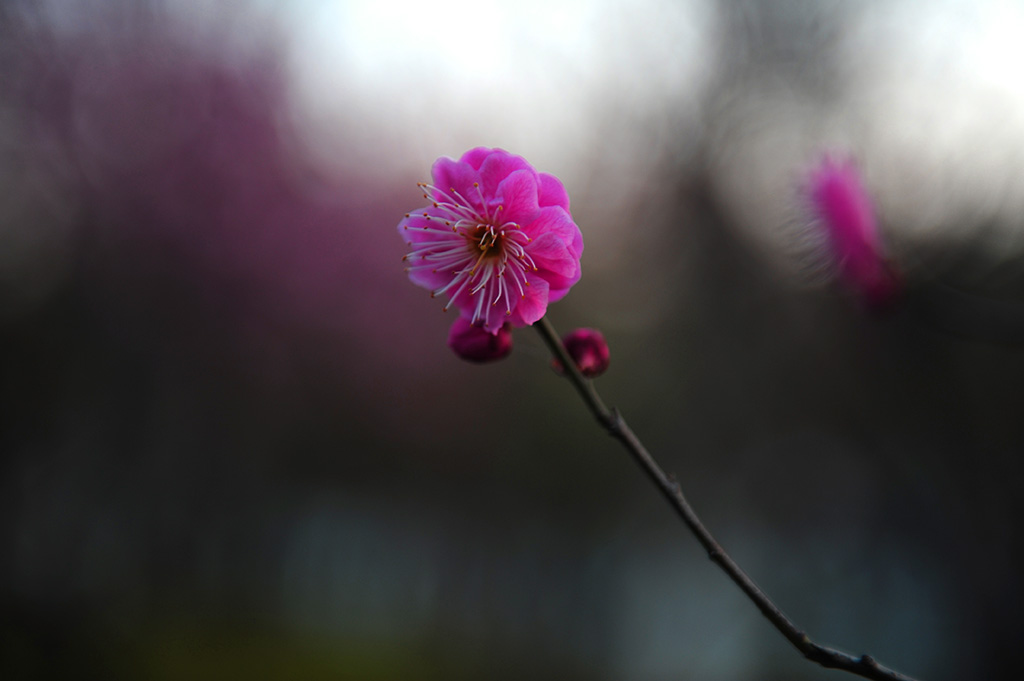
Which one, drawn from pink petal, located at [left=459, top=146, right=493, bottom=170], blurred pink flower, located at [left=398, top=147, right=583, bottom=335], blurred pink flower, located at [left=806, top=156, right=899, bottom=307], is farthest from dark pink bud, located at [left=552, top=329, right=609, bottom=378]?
blurred pink flower, located at [left=806, top=156, right=899, bottom=307]

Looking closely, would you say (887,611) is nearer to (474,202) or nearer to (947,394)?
(947,394)

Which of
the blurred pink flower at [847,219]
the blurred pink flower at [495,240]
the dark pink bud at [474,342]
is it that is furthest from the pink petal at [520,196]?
the blurred pink flower at [847,219]

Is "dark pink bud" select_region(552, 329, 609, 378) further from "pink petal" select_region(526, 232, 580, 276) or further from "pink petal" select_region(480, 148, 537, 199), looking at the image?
"pink petal" select_region(480, 148, 537, 199)

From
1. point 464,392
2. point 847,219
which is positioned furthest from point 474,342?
point 464,392

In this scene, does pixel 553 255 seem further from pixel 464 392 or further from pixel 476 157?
pixel 464 392

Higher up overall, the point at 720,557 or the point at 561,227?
the point at 561,227

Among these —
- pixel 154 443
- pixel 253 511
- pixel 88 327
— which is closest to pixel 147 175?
pixel 88 327
